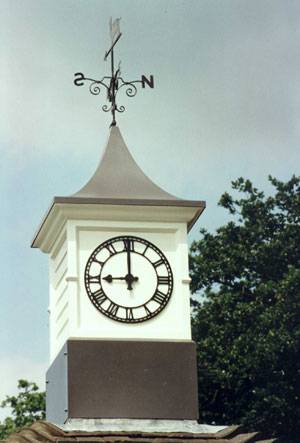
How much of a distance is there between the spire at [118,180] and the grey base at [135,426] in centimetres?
312

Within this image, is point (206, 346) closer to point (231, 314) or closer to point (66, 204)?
point (231, 314)

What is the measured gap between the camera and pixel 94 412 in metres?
19.1

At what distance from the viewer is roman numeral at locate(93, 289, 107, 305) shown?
773 inches

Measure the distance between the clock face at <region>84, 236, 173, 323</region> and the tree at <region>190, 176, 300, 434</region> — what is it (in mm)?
19504

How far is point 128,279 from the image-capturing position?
19734mm

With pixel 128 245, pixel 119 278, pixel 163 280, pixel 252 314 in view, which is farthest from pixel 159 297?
pixel 252 314

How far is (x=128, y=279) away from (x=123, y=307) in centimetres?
39

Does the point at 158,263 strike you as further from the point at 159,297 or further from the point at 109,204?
the point at 109,204

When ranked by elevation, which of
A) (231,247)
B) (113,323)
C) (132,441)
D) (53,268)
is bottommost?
(132,441)

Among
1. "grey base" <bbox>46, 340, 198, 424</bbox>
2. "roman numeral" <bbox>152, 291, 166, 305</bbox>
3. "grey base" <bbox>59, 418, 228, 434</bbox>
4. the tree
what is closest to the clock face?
"roman numeral" <bbox>152, 291, 166, 305</bbox>

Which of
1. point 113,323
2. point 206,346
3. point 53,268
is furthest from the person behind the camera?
point 206,346

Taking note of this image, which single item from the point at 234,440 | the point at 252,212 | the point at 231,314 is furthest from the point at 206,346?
the point at 234,440

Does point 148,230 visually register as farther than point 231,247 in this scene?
No

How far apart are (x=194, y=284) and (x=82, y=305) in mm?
22624
